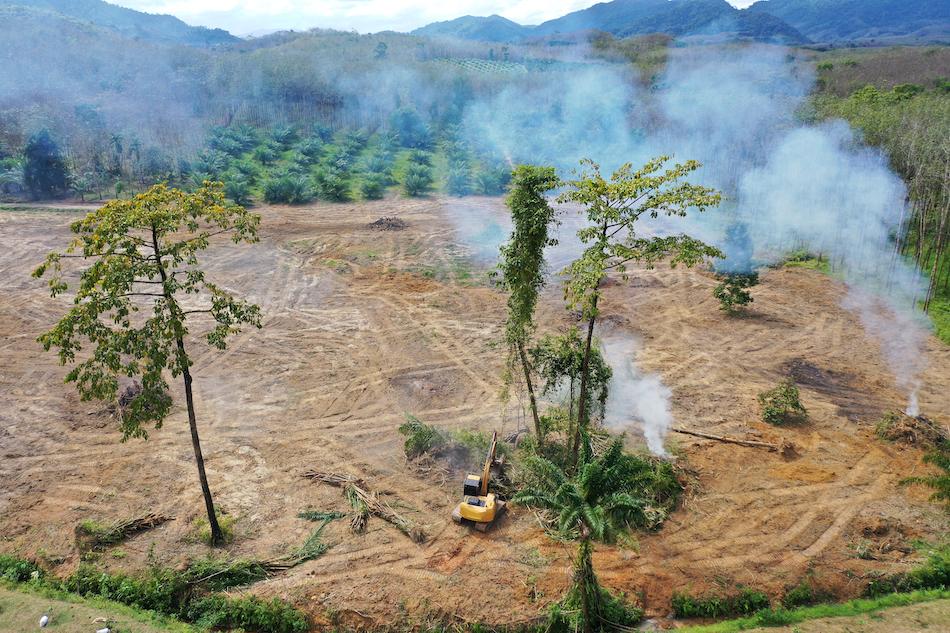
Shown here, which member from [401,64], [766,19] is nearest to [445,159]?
[401,64]

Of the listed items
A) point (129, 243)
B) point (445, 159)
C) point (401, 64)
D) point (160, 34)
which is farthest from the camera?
point (160, 34)

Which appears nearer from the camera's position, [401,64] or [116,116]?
[116,116]

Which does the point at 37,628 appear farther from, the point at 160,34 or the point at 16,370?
the point at 160,34

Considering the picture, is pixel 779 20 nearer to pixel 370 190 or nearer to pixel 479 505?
pixel 370 190

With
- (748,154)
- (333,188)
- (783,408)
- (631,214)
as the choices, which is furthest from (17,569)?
(748,154)

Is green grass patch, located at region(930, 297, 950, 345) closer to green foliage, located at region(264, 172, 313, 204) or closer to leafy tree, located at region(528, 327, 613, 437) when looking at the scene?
leafy tree, located at region(528, 327, 613, 437)

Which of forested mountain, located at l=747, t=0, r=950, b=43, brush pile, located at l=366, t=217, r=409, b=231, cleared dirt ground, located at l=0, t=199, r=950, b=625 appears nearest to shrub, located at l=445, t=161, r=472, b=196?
brush pile, located at l=366, t=217, r=409, b=231

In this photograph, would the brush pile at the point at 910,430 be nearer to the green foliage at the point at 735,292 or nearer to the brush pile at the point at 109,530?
the green foliage at the point at 735,292
